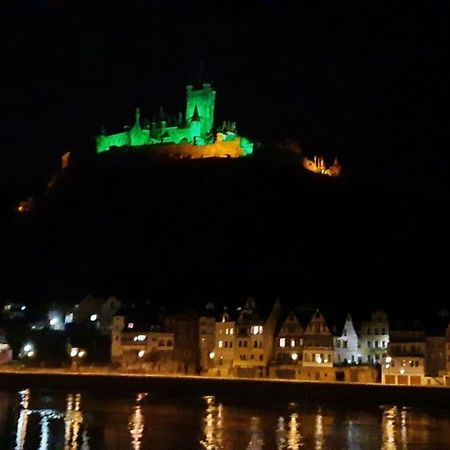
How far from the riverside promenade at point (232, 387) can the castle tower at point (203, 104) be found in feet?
161

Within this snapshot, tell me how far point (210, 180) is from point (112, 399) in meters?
50.0

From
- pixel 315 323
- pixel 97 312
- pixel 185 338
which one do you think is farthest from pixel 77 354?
pixel 315 323

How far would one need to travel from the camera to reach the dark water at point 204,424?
32.7 m

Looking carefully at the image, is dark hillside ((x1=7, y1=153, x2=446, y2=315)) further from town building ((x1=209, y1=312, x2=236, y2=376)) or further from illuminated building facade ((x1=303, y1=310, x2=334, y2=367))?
illuminated building facade ((x1=303, y1=310, x2=334, y2=367))

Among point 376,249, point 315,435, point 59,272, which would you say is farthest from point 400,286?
point 315,435

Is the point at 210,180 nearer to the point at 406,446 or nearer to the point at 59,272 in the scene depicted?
the point at 59,272

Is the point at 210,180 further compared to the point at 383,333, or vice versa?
the point at 210,180

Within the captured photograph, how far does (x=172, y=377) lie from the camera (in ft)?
177

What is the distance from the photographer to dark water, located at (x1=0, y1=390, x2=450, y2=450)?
3272 centimetres

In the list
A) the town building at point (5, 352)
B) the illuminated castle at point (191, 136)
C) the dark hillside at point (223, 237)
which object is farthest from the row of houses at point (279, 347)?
the illuminated castle at point (191, 136)

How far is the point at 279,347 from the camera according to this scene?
56.5 metres

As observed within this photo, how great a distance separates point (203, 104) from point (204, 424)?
69189 mm

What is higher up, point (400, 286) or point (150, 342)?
point (400, 286)

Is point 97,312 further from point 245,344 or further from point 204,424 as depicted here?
point 204,424
